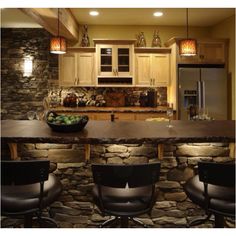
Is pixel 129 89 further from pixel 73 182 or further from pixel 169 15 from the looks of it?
pixel 73 182

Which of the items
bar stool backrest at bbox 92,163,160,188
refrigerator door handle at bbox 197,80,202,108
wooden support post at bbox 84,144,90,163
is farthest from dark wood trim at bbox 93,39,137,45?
bar stool backrest at bbox 92,163,160,188

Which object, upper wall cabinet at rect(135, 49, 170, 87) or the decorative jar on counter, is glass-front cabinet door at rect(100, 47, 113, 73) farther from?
the decorative jar on counter

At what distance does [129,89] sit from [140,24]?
4.58 ft

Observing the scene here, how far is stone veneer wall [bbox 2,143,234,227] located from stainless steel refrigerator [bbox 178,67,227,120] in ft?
11.0

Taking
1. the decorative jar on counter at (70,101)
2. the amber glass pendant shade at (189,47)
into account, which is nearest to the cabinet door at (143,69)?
the decorative jar on counter at (70,101)

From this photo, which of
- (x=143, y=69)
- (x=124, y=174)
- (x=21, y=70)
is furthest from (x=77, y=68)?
(x=124, y=174)

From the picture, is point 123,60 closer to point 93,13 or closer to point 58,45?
point 93,13

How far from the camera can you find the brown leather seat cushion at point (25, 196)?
2.14m

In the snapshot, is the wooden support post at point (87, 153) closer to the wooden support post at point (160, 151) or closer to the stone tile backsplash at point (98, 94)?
the wooden support post at point (160, 151)

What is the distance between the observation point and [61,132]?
2684mm

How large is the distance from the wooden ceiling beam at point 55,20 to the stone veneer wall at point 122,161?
169 cm

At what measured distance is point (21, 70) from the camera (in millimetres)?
6875

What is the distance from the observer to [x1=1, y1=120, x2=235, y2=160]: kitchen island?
2445mm

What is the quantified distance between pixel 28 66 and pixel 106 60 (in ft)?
5.49
